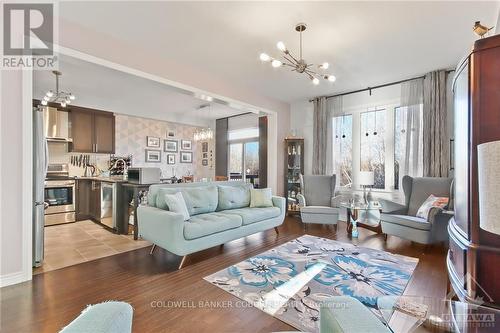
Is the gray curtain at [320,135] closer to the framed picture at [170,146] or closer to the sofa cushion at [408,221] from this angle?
the sofa cushion at [408,221]

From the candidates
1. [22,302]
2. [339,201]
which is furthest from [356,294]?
[22,302]

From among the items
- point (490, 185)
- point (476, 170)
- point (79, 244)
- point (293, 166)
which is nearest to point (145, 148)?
point (79, 244)

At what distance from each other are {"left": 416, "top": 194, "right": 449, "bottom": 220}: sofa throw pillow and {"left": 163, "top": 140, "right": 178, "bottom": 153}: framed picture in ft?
21.3

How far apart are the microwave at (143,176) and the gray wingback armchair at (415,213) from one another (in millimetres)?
3861

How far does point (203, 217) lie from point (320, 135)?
11.5 feet

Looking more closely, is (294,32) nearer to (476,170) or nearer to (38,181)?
(476,170)

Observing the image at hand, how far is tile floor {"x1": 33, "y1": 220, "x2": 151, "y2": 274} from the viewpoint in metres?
2.96

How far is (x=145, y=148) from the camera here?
678cm

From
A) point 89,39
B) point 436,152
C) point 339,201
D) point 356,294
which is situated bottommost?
point 356,294

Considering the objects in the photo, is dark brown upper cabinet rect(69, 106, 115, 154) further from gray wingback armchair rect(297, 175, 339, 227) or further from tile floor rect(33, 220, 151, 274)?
gray wingback armchair rect(297, 175, 339, 227)

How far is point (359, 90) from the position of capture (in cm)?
504

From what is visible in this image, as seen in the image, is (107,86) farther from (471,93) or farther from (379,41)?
(471,93)

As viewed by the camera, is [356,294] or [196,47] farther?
[196,47]

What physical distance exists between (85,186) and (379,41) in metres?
6.25
